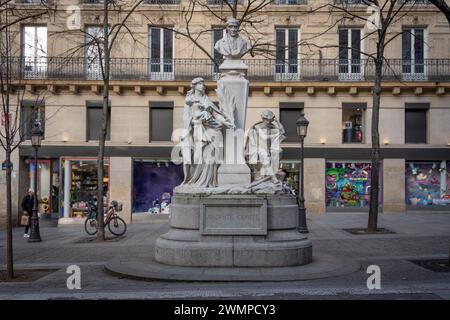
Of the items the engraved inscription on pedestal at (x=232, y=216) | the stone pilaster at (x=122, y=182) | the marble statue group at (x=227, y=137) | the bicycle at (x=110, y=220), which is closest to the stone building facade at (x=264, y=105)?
the stone pilaster at (x=122, y=182)

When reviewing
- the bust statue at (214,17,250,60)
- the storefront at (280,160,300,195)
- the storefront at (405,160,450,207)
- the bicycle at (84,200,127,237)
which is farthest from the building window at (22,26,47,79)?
the storefront at (405,160,450,207)

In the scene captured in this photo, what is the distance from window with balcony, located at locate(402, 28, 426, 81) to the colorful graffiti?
540 centimetres

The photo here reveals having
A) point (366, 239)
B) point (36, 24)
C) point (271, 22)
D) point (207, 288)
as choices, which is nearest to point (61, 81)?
point (36, 24)

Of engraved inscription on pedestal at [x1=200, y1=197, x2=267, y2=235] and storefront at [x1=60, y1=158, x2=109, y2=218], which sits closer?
engraved inscription on pedestal at [x1=200, y1=197, x2=267, y2=235]

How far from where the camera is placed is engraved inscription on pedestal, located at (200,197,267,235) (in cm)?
918

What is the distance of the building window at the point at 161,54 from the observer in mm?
23969

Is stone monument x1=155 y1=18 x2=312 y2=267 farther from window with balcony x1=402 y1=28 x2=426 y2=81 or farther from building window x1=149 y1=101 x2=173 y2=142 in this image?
window with balcony x1=402 y1=28 x2=426 y2=81

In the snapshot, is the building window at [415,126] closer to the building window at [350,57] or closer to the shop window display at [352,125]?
the shop window display at [352,125]

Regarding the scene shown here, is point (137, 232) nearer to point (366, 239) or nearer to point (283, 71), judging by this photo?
point (366, 239)

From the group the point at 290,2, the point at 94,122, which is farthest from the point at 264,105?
the point at 94,122

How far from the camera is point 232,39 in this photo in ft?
34.3

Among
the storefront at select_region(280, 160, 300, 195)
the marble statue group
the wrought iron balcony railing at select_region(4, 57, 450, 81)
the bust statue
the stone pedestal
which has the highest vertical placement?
the wrought iron balcony railing at select_region(4, 57, 450, 81)

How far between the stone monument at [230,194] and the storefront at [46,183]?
52.1 ft

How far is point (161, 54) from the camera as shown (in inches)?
950
